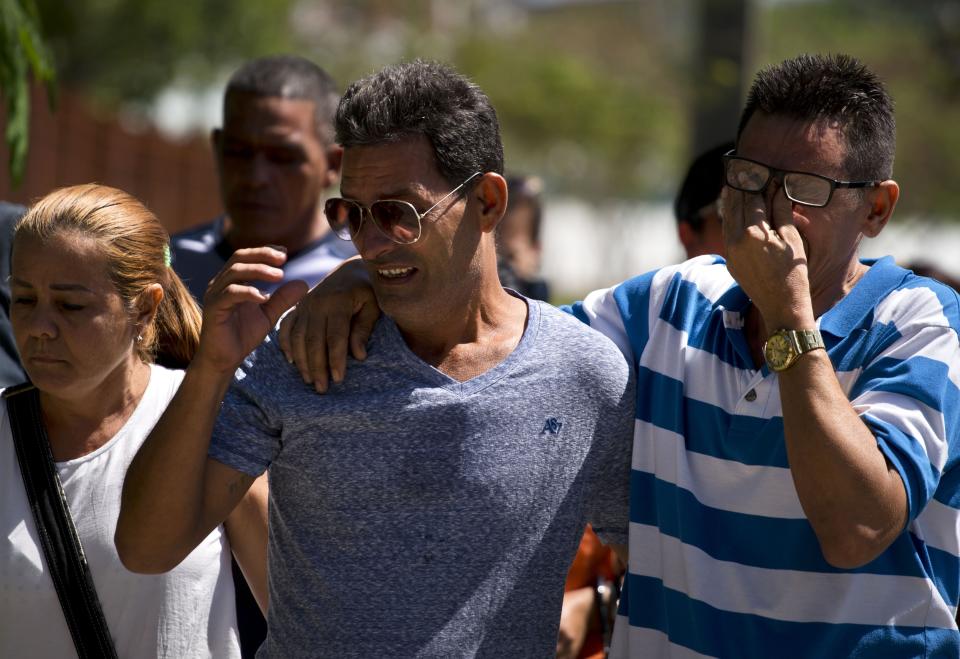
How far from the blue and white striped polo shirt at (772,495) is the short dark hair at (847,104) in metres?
0.23

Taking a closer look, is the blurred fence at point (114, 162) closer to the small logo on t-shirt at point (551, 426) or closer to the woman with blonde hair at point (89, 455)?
the woman with blonde hair at point (89, 455)

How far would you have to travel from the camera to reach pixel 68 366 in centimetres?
287

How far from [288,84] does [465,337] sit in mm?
2300

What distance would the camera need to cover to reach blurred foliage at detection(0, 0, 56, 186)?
391cm

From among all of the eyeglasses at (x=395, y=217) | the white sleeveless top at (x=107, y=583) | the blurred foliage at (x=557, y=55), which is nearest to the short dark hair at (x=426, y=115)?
the eyeglasses at (x=395, y=217)

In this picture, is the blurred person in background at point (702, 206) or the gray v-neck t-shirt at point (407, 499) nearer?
the gray v-neck t-shirt at point (407, 499)

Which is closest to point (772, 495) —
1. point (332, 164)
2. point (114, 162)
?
point (332, 164)

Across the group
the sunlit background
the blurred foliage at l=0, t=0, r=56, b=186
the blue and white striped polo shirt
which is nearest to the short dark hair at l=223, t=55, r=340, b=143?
the blurred foliage at l=0, t=0, r=56, b=186

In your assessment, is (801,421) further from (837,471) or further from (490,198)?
(490,198)

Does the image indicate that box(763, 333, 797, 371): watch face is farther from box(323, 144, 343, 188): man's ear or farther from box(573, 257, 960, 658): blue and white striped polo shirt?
box(323, 144, 343, 188): man's ear

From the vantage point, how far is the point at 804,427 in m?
2.25

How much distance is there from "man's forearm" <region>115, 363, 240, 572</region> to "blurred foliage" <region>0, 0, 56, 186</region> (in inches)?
71.9

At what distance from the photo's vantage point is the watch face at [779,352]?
2314 millimetres

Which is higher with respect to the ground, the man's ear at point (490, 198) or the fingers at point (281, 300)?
the man's ear at point (490, 198)
